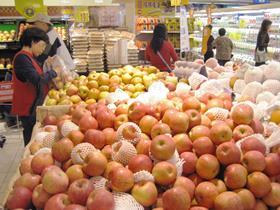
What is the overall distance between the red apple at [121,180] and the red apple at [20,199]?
422 mm

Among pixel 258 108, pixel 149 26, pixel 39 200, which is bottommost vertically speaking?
Result: pixel 39 200

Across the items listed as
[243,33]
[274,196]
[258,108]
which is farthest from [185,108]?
[243,33]

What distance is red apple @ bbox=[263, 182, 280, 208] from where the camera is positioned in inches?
66.4

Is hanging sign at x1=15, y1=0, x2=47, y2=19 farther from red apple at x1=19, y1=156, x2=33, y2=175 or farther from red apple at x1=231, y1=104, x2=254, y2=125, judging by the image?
red apple at x1=231, y1=104, x2=254, y2=125

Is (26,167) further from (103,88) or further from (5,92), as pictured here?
(5,92)

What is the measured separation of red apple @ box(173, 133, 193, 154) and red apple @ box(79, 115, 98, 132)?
497 mm

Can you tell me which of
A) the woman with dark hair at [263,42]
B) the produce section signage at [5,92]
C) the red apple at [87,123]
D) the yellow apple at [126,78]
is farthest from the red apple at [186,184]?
the woman with dark hair at [263,42]

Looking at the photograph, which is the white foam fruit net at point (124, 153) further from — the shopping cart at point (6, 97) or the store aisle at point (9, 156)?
the shopping cart at point (6, 97)

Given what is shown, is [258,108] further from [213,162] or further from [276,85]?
[213,162]

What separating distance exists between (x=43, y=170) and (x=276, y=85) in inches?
68.8

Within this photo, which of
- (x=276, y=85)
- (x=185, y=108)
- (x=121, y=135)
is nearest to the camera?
(x=121, y=135)

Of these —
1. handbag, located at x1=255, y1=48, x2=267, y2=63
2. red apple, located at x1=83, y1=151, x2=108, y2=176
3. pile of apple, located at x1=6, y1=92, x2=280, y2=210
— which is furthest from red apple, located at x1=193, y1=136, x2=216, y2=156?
handbag, located at x1=255, y1=48, x2=267, y2=63

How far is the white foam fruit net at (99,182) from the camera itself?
1744mm

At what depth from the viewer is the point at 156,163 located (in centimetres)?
180
